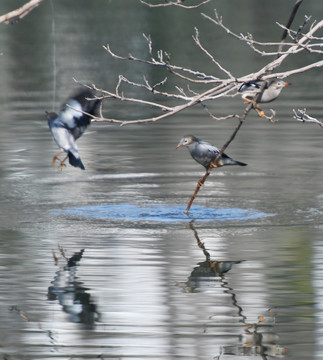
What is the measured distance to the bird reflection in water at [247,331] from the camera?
20.7 feet

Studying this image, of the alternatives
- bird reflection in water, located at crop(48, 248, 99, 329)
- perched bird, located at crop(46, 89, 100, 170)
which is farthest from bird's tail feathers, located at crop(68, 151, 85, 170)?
bird reflection in water, located at crop(48, 248, 99, 329)

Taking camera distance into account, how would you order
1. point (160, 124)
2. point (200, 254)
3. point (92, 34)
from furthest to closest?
point (92, 34) < point (160, 124) < point (200, 254)

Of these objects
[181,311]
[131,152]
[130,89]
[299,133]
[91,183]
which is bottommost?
[181,311]

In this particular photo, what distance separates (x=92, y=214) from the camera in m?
11.0

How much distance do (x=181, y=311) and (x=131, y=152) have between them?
8223 mm

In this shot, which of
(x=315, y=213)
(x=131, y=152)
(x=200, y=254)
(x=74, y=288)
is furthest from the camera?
(x=131, y=152)

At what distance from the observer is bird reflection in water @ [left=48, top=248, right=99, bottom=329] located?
718 centimetres

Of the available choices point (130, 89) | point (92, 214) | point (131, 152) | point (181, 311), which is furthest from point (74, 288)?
point (130, 89)

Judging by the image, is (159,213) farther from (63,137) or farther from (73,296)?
(73,296)

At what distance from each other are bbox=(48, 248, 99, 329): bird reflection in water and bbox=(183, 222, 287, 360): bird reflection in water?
2.65ft

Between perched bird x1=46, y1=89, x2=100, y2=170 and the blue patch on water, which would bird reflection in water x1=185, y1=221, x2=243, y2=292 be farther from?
perched bird x1=46, y1=89, x2=100, y2=170

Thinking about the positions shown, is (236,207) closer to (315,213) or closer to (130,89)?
(315,213)

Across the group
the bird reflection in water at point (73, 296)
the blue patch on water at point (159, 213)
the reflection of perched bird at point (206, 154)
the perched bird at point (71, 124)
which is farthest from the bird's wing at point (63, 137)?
the bird reflection in water at point (73, 296)

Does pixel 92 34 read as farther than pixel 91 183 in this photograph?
Yes
